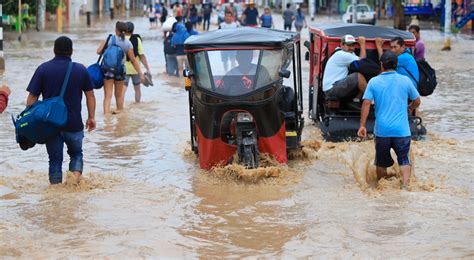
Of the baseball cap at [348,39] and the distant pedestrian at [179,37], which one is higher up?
the baseball cap at [348,39]

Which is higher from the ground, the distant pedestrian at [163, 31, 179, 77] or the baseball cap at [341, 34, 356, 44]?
the baseball cap at [341, 34, 356, 44]

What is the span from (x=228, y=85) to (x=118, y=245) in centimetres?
310

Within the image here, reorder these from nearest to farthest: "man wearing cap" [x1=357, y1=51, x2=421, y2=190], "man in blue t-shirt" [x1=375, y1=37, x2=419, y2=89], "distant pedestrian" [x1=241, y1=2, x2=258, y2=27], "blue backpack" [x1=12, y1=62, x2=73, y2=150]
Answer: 1. "blue backpack" [x1=12, y1=62, x2=73, y2=150]
2. "man wearing cap" [x1=357, y1=51, x2=421, y2=190]
3. "man in blue t-shirt" [x1=375, y1=37, x2=419, y2=89]
4. "distant pedestrian" [x1=241, y1=2, x2=258, y2=27]

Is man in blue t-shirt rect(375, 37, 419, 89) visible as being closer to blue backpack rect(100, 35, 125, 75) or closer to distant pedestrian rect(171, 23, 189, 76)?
blue backpack rect(100, 35, 125, 75)

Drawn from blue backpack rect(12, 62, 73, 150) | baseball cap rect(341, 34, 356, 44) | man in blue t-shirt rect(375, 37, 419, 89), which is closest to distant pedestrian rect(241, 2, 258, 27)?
baseball cap rect(341, 34, 356, 44)

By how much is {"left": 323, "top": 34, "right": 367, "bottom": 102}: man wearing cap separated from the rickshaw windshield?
91.4 inches

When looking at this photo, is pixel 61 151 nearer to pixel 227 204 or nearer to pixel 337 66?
pixel 227 204

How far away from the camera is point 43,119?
29.8ft

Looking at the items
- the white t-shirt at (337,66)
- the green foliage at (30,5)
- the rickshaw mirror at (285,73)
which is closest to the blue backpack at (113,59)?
the white t-shirt at (337,66)

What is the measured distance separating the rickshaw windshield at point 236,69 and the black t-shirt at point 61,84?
156cm

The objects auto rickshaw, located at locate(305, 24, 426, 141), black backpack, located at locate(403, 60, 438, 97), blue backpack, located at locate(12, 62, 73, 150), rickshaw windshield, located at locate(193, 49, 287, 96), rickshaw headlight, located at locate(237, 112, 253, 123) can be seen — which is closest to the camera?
blue backpack, located at locate(12, 62, 73, 150)

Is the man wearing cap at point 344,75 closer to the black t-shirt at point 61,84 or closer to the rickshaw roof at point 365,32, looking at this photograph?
the rickshaw roof at point 365,32

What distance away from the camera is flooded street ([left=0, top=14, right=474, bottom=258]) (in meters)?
7.68

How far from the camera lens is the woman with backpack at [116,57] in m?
14.7
